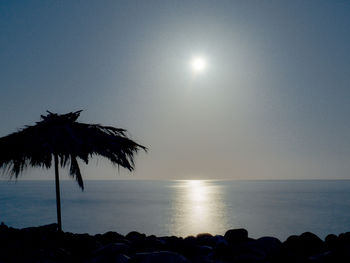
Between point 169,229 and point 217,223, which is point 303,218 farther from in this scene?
point 169,229

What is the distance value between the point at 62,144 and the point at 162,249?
440 centimetres

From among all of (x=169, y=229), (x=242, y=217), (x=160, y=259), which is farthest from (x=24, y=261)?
(x=242, y=217)

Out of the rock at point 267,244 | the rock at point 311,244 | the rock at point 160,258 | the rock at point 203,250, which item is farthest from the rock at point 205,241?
the rock at point 160,258

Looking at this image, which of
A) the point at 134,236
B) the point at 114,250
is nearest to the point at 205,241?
the point at 134,236

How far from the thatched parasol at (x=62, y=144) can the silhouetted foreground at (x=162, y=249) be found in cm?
174

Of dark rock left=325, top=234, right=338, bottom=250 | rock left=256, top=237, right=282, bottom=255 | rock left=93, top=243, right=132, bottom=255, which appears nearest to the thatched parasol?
rock left=93, top=243, right=132, bottom=255

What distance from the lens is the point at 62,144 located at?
8.51 m

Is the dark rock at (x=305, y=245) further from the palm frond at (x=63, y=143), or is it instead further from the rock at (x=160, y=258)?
the palm frond at (x=63, y=143)

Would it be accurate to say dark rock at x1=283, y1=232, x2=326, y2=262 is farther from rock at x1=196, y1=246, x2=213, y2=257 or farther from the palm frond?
the palm frond

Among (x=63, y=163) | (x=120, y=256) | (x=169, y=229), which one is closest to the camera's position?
(x=120, y=256)

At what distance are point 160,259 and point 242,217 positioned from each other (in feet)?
288

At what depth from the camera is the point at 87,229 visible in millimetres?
68250

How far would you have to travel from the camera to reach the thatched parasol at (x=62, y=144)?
8.52 meters

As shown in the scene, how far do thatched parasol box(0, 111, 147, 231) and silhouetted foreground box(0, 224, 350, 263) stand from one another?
1740 millimetres
